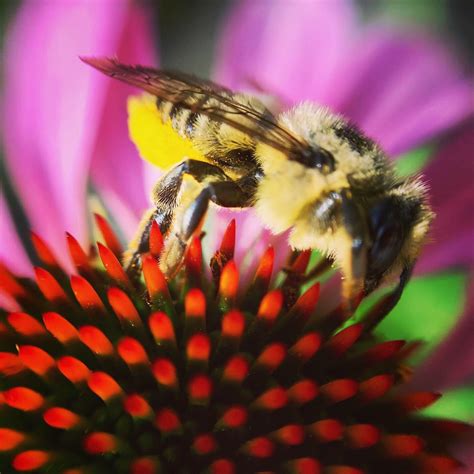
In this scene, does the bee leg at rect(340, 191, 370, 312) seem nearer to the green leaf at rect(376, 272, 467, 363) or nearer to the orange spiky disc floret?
the orange spiky disc floret

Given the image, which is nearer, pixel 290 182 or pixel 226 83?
pixel 290 182

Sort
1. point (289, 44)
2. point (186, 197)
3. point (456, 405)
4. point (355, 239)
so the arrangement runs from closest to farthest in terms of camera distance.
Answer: point (355, 239) < point (186, 197) < point (456, 405) < point (289, 44)

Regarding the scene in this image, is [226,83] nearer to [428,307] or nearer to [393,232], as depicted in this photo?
[428,307]

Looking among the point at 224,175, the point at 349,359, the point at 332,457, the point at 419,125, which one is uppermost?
the point at 419,125

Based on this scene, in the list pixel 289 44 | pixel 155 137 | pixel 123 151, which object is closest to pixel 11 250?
pixel 123 151

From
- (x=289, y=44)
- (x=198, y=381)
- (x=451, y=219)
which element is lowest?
(x=198, y=381)

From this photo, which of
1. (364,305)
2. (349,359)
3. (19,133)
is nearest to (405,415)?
(349,359)

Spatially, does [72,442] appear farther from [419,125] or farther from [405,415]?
[419,125]

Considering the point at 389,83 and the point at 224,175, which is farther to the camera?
the point at 389,83

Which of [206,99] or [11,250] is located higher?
[11,250]
